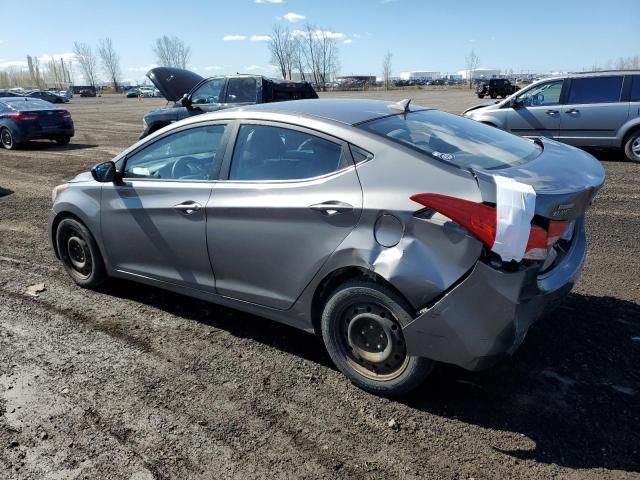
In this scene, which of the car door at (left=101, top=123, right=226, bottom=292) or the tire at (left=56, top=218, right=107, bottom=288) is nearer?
the car door at (left=101, top=123, right=226, bottom=292)

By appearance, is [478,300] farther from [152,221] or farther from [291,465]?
[152,221]

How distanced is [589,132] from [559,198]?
370 inches

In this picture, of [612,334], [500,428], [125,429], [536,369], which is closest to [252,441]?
[125,429]

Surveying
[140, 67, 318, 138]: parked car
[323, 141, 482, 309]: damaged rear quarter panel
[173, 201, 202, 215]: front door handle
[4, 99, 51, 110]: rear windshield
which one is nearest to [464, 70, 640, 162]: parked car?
[140, 67, 318, 138]: parked car

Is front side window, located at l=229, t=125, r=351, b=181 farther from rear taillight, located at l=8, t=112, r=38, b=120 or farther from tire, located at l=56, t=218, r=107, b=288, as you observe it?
rear taillight, located at l=8, t=112, r=38, b=120

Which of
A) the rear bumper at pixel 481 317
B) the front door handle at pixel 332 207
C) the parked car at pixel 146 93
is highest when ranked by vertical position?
the front door handle at pixel 332 207

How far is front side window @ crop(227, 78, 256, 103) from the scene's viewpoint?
10.7 m

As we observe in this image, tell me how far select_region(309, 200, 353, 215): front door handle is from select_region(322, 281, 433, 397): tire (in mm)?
418

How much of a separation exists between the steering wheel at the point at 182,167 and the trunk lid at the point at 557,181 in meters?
2.12

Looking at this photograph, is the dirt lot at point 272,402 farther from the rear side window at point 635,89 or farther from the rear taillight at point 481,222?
the rear side window at point 635,89

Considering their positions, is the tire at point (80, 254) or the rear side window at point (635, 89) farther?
the rear side window at point (635, 89)

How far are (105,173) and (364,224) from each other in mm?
2455

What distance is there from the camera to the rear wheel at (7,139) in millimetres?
15164

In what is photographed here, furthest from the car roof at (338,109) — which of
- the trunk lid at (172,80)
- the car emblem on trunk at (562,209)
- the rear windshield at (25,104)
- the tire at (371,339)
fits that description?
the rear windshield at (25,104)
